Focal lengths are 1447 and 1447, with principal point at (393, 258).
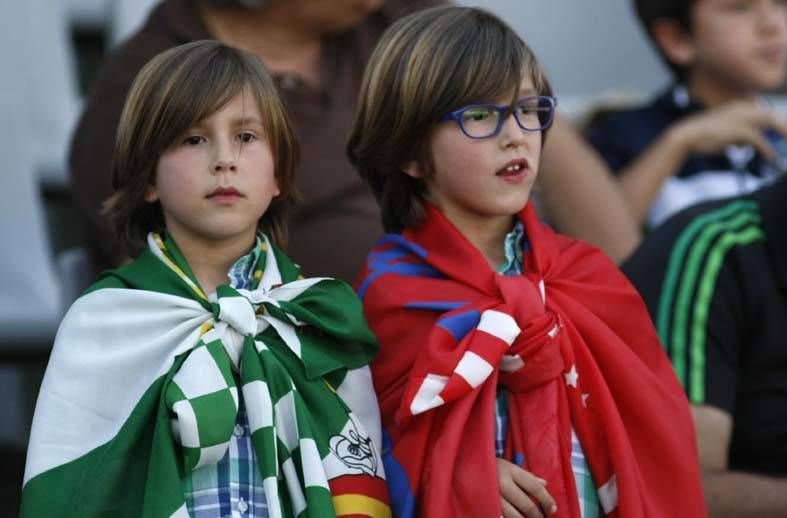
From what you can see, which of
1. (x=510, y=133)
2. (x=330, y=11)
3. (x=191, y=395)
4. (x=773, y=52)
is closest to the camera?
(x=191, y=395)

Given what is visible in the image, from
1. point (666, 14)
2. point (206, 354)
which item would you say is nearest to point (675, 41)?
point (666, 14)

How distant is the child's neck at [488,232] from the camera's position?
90.2 inches

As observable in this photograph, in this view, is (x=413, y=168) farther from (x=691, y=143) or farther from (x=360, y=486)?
(x=691, y=143)

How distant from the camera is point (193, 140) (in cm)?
212

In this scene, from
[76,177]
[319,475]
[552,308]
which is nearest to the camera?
[319,475]

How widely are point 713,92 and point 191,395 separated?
2399mm

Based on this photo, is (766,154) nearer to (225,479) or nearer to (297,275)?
(297,275)

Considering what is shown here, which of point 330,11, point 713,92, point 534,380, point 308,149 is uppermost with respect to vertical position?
point 330,11

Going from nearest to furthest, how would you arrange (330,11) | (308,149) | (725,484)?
(725,484), (308,149), (330,11)

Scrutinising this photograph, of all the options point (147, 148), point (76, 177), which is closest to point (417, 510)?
point (147, 148)

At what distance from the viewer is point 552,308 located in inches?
85.9

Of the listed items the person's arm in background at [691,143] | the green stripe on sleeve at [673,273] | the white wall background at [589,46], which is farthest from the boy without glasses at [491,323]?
the white wall background at [589,46]

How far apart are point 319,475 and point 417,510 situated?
178 millimetres

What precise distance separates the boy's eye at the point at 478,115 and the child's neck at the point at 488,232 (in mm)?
172
